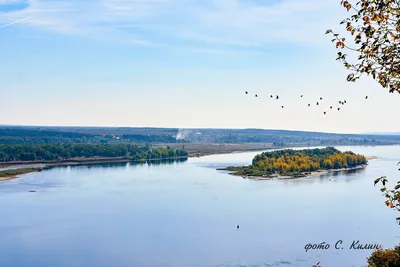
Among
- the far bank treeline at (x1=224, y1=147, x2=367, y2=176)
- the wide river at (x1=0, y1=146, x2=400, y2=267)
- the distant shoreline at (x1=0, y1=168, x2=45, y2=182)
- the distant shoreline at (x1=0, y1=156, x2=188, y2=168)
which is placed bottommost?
the wide river at (x1=0, y1=146, x2=400, y2=267)

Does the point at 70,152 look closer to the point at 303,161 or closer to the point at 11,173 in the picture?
the point at 11,173

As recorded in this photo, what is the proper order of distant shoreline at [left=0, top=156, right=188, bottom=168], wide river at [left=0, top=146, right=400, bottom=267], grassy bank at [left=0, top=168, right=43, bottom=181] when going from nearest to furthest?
wide river at [left=0, top=146, right=400, bottom=267], grassy bank at [left=0, top=168, right=43, bottom=181], distant shoreline at [left=0, top=156, right=188, bottom=168]

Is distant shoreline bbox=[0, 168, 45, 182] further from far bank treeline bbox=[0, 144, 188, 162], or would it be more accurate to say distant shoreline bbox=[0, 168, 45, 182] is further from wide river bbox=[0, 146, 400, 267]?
far bank treeline bbox=[0, 144, 188, 162]

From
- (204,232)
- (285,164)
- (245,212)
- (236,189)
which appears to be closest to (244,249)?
(204,232)

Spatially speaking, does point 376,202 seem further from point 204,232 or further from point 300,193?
point 204,232

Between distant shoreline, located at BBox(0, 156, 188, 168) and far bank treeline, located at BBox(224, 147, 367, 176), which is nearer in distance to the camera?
far bank treeline, located at BBox(224, 147, 367, 176)

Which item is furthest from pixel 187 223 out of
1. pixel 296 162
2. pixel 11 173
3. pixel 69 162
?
pixel 69 162

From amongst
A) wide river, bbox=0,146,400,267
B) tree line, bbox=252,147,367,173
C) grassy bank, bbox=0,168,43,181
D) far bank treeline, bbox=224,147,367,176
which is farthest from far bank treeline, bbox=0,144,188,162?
tree line, bbox=252,147,367,173
